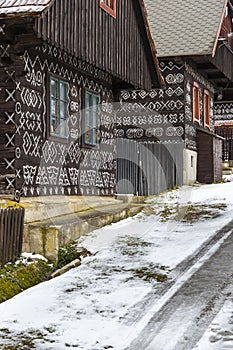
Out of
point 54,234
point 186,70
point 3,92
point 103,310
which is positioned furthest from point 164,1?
point 103,310

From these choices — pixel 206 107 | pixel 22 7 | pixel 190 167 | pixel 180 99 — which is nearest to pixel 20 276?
pixel 22 7

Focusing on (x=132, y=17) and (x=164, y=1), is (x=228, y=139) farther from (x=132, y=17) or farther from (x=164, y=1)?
(x=132, y=17)

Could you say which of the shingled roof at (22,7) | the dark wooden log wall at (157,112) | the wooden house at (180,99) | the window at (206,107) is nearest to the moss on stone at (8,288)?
the shingled roof at (22,7)

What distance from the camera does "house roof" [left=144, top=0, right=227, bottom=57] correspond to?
66.1 ft

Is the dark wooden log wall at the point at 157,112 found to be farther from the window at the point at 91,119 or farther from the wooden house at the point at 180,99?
the window at the point at 91,119

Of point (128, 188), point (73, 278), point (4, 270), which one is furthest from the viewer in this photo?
point (128, 188)

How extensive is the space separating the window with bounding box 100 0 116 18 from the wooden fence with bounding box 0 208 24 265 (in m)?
6.04

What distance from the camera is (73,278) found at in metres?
8.10

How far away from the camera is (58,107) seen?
1148cm

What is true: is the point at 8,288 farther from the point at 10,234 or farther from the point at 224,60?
the point at 224,60

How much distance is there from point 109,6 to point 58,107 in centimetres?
Result: 304

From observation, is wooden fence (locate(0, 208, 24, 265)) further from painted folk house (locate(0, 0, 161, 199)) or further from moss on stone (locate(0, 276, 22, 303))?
painted folk house (locate(0, 0, 161, 199))

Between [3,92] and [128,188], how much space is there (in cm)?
838

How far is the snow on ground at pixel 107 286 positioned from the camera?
5.80 metres
